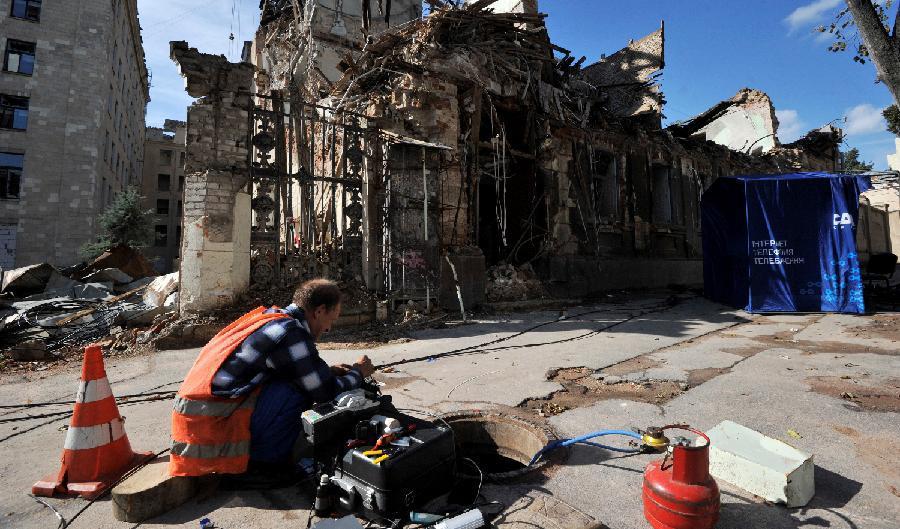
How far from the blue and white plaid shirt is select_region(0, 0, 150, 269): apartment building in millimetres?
23904

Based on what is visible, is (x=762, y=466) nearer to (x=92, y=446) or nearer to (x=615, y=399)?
(x=615, y=399)

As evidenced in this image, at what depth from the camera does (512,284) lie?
9883mm

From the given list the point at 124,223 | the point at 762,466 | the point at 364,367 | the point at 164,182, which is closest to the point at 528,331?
the point at 364,367

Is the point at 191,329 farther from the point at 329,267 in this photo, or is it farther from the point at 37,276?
the point at 37,276

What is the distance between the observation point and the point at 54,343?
664 cm

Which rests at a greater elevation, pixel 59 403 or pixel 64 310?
pixel 64 310

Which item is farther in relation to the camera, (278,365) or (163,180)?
(163,180)

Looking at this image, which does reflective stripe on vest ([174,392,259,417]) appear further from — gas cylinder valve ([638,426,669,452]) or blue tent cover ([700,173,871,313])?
blue tent cover ([700,173,871,313])

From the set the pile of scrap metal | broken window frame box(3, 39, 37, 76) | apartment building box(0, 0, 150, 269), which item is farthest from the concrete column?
broken window frame box(3, 39, 37, 76)

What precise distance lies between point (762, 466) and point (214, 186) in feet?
24.6

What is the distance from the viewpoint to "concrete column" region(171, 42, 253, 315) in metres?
6.75

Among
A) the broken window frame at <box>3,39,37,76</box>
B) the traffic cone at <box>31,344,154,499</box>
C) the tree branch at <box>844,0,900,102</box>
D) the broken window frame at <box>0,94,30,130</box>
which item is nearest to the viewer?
the traffic cone at <box>31,344,154,499</box>

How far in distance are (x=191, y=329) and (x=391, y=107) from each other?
18.6 ft

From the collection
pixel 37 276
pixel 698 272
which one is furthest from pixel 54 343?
pixel 698 272
